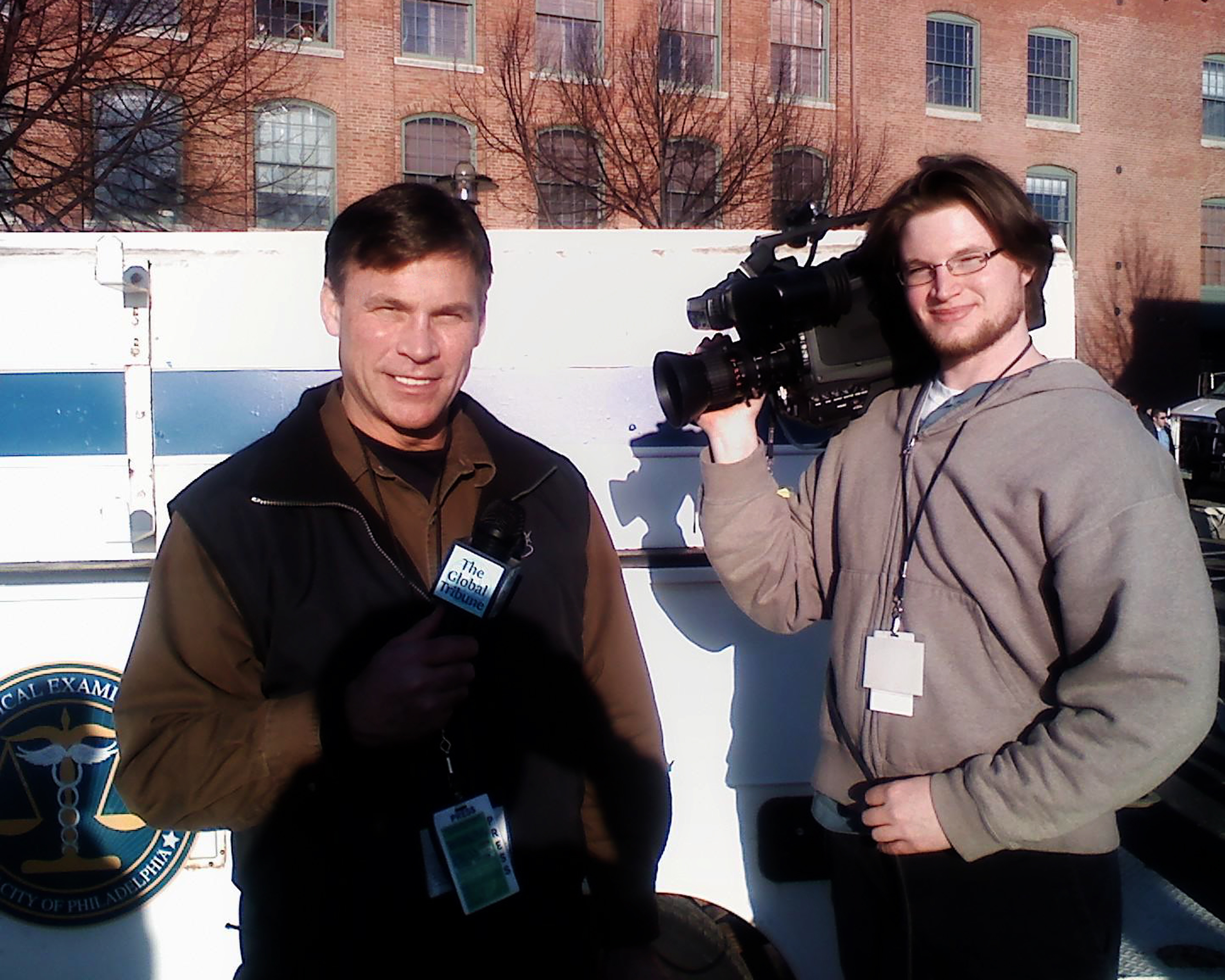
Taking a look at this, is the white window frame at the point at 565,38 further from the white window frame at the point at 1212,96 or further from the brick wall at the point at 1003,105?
the white window frame at the point at 1212,96

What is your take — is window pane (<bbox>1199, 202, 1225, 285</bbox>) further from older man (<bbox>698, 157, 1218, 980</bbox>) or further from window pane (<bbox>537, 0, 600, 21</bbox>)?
older man (<bbox>698, 157, 1218, 980</bbox>)

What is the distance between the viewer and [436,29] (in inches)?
586

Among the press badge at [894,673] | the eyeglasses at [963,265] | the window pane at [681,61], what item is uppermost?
the window pane at [681,61]

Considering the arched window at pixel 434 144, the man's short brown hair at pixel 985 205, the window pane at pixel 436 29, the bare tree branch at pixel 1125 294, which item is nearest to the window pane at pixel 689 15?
the window pane at pixel 436 29

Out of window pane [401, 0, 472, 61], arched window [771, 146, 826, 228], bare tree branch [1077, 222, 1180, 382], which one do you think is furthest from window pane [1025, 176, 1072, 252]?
window pane [401, 0, 472, 61]

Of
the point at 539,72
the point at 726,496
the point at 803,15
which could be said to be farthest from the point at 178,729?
the point at 803,15

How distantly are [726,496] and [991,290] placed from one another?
23.5 inches

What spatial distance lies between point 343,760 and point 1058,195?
2061 cm

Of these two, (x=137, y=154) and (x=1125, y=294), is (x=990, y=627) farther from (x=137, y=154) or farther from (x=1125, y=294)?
(x=1125, y=294)

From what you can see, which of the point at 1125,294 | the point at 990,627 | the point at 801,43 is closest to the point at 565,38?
the point at 801,43

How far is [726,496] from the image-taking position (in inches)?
73.7

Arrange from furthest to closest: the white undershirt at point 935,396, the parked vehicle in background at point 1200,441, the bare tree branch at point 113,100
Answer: the parked vehicle in background at point 1200,441 < the bare tree branch at point 113,100 < the white undershirt at point 935,396

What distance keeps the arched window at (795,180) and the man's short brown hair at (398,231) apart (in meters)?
11.4

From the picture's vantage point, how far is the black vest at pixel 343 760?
56.4 inches
